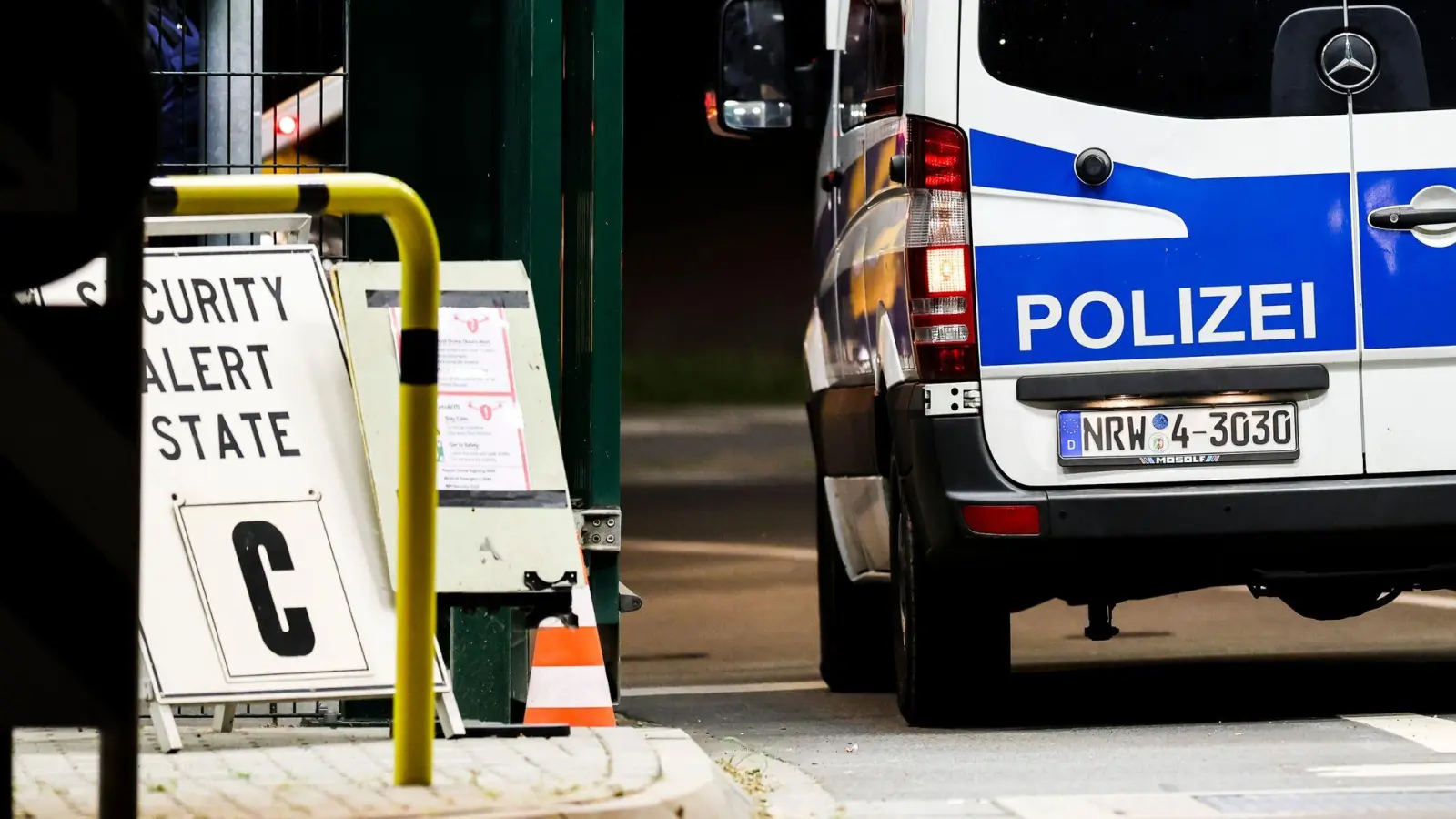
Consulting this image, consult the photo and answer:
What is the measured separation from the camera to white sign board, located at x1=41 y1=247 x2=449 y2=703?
588 centimetres

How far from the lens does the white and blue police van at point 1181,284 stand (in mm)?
6637

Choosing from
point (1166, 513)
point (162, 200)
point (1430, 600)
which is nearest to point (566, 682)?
point (1166, 513)

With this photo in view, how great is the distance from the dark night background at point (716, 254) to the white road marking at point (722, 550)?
14829mm

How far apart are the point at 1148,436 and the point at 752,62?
1971 mm

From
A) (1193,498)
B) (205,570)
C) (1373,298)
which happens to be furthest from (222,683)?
(1373,298)

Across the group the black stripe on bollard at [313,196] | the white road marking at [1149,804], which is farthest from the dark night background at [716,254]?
the black stripe on bollard at [313,196]

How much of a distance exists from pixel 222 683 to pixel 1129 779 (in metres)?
2.08

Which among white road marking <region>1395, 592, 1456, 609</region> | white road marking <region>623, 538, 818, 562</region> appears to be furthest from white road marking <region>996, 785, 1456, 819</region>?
white road marking <region>623, 538, 818, 562</region>

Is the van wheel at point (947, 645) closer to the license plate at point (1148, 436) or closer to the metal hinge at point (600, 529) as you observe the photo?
the license plate at point (1148, 436)

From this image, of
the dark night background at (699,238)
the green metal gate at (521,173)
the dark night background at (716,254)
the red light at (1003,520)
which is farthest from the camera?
the dark night background at (716,254)

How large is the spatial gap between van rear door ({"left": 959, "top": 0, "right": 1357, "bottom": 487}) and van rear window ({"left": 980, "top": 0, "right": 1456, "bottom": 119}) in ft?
0.05

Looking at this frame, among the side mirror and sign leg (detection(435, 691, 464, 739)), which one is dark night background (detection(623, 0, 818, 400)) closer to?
the side mirror

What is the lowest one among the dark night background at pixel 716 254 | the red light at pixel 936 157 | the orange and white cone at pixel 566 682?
the orange and white cone at pixel 566 682

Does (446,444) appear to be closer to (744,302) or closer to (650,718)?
(650,718)
